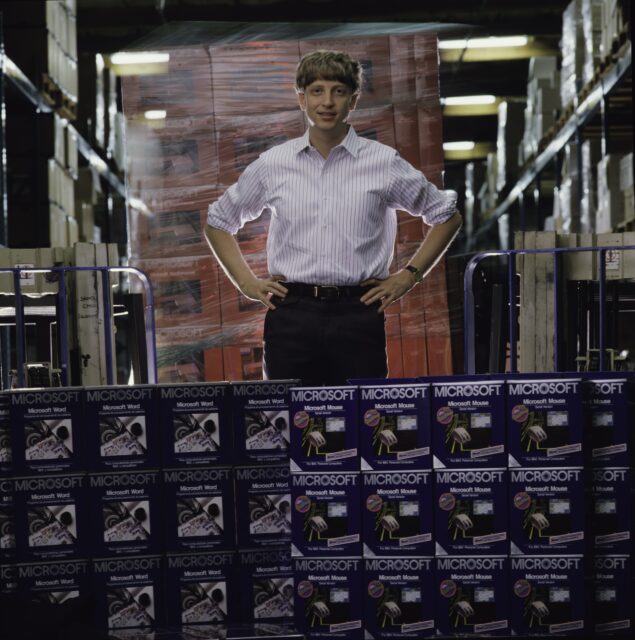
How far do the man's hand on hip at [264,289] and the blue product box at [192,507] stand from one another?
1136mm

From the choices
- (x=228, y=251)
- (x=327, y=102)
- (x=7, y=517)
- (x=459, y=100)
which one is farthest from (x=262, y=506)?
(x=459, y=100)

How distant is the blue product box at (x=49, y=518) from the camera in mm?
2994

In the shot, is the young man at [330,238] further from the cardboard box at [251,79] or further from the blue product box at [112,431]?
the cardboard box at [251,79]

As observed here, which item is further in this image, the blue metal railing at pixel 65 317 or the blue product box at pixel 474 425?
the blue metal railing at pixel 65 317

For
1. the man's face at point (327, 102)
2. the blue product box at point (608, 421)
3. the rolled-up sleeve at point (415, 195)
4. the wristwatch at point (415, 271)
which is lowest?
the blue product box at point (608, 421)

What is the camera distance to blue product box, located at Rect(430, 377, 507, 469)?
290cm

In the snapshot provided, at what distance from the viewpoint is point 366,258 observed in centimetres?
409

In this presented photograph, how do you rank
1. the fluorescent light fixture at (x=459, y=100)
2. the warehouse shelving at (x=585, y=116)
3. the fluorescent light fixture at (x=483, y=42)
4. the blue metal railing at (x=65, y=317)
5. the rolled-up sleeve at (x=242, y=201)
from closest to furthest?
the rolled-up sleeve at (x=242, y=201), the blue metal railing at (x=65, y=317), the fluorescent light fixture at (x=483, y=42), the fluorescent light fixture at (x=459, y=100), the warehouse shelving at (x=585, y=116)

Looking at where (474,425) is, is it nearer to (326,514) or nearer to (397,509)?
(397,509)

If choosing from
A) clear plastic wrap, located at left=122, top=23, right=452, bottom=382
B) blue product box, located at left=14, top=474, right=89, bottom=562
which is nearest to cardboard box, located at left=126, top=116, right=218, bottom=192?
clear plastic wrap, located at left=122, top=23, right=452, bottom=382

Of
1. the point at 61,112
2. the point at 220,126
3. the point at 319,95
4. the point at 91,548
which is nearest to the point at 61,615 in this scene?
the point at 91,548

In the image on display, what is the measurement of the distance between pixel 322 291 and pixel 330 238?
21 centimetres

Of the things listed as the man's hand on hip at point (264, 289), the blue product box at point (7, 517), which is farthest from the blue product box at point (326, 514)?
the man's hand on hip at point (264, 289)

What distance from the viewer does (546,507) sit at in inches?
114
